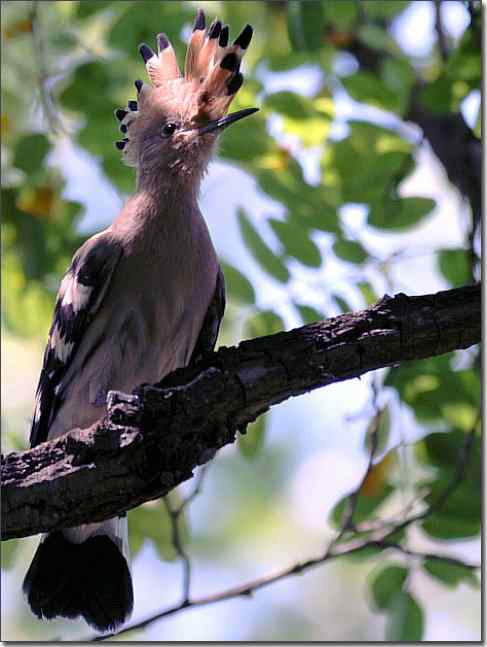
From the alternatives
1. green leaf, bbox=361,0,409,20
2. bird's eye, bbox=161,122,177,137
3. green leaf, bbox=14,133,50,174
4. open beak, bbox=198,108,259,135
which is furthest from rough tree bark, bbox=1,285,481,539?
green leaf, bbox=14,133,50,174

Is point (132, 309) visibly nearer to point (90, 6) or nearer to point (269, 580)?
point (269, 580)

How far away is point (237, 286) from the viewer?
8.27 ft

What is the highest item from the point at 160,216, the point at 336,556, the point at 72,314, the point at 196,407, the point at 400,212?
the point at 400,212

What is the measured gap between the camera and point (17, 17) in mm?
2842

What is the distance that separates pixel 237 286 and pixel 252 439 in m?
0.41

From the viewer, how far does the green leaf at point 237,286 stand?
2.51 m

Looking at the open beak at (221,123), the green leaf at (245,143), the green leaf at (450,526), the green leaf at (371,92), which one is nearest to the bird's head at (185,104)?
the open beak at (221,123)

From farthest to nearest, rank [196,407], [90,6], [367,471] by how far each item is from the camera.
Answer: [90,6] < [367,471] < [196,407]

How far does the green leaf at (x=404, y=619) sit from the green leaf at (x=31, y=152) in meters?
1.53

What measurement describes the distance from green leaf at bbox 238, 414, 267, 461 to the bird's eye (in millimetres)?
775

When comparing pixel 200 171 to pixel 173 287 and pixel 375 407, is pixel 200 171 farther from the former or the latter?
pixel 375 407

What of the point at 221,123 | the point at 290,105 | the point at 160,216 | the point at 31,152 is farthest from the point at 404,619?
the point at 31,152

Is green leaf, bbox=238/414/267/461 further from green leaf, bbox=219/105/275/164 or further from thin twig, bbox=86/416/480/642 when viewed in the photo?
green leaf, bbox=219/105/275/164

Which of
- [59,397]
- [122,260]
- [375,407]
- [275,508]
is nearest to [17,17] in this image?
[122,260]
